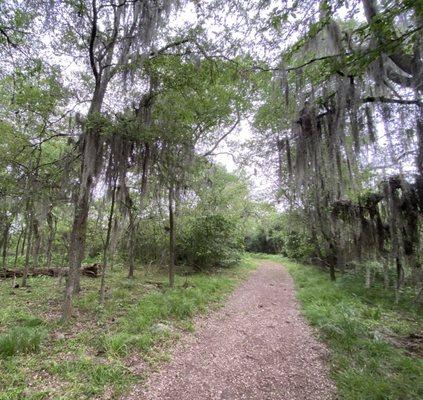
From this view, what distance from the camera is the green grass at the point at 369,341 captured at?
2689 mm

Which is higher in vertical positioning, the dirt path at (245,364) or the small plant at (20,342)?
the small plant at (20,342)

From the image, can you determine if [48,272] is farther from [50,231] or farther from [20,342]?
[20,342]

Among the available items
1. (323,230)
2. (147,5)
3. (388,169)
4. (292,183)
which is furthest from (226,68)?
(323,230)

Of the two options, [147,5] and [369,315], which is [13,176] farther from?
[369,315]

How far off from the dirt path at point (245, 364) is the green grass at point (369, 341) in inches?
10.1

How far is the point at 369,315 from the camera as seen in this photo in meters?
5.07

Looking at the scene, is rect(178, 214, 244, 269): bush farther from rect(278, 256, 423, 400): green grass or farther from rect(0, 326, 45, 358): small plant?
rect(0, 326, 45, 358): small plant

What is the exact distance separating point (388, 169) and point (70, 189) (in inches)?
268

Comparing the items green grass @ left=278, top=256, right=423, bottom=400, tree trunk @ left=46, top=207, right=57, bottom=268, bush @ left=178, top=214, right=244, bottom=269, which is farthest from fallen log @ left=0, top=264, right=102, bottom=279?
green grass @ left=278, top=256, right=423, bottom=400

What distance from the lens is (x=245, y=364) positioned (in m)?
3.43

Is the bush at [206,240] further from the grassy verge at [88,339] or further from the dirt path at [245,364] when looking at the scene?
the dirt path at [245,364]

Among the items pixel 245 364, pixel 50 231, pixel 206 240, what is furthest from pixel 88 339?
pixel 206 240

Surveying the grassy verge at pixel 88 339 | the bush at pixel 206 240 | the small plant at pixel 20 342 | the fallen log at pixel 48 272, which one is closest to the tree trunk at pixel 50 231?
the fallen log at pixel 48 272

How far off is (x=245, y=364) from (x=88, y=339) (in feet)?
7.67
